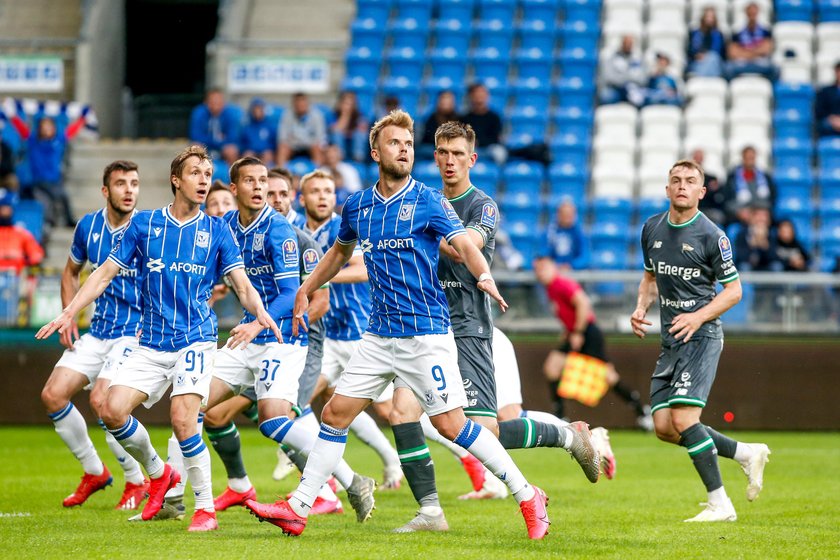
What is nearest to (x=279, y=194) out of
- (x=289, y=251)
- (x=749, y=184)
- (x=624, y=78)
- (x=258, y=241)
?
(x=258, y=241)

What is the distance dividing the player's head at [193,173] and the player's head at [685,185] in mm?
3046

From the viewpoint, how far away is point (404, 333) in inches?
276

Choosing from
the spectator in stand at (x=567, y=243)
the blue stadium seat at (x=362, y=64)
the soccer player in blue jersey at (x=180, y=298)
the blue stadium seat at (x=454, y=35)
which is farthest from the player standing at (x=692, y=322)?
the blue stadium seat at (x=454, y=35)

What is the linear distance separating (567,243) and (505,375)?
6.77m

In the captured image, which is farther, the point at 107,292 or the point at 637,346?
the point at 637,346

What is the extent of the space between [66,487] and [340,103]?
32.7ft

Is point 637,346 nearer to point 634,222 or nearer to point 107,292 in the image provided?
point 634,222

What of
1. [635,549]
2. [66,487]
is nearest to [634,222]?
[66,487]

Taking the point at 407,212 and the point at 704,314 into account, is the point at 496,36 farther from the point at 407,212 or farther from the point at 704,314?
the point at 407,212

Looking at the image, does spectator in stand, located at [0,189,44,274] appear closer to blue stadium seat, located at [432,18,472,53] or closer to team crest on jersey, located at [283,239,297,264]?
blue stadium seat, located at [432,18,472,53]

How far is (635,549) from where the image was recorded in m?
6.76

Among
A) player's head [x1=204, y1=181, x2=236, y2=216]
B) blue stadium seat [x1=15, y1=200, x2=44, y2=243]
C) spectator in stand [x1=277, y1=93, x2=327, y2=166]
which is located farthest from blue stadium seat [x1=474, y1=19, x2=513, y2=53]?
player's head [x1=204, y1=181, x2=236, y2=216]

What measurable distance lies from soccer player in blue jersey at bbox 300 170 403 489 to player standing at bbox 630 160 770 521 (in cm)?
215

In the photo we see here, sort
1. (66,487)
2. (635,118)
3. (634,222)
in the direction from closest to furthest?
(66,487), (634,222), (635,118)
